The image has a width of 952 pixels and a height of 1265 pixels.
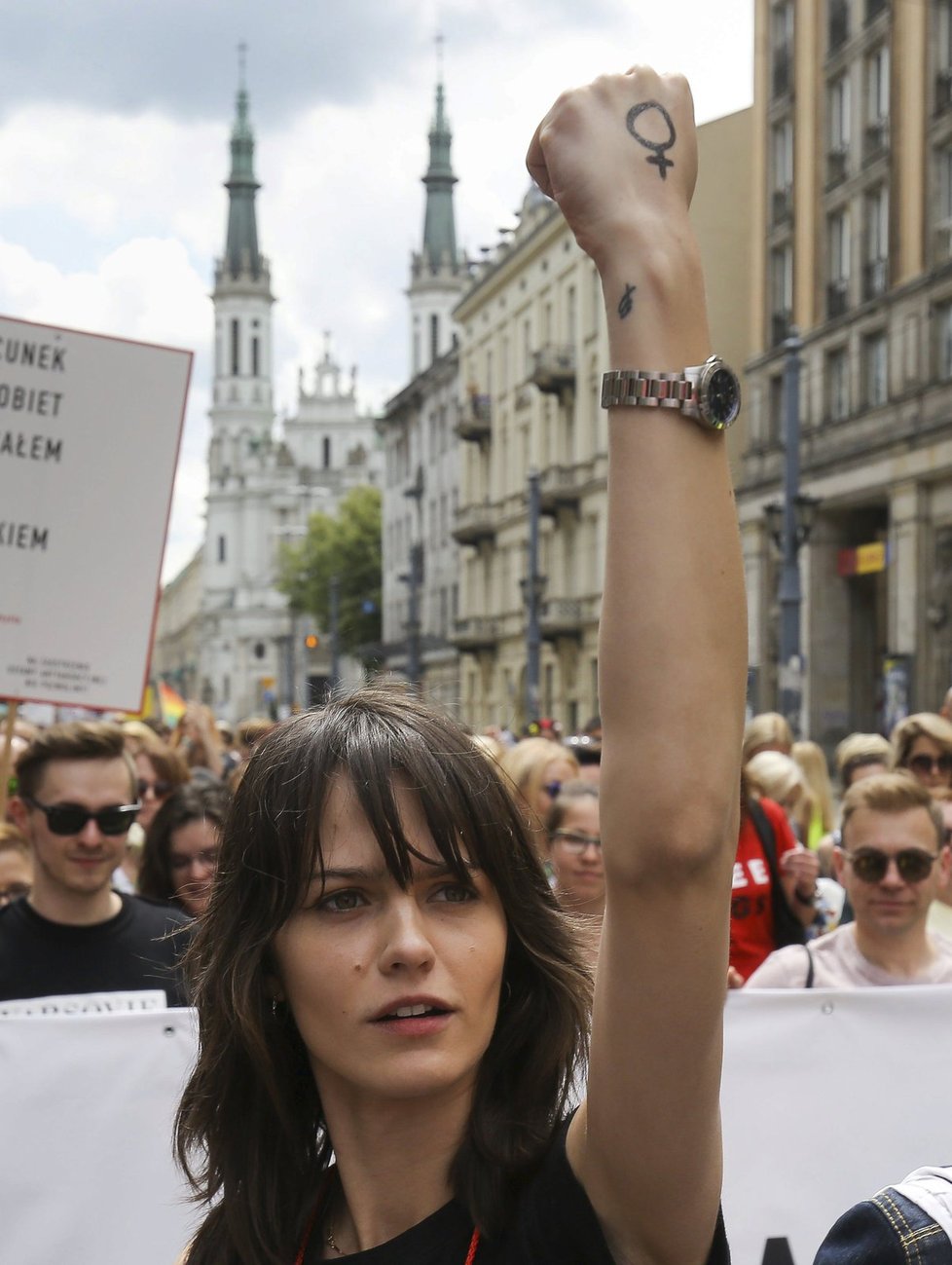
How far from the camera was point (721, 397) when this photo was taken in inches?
58.8

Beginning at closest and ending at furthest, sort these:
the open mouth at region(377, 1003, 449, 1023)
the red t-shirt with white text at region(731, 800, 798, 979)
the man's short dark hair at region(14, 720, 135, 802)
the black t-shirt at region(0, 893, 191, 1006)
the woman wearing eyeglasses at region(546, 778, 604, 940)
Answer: the open mouth at region(377, 1003, 449, 1023)
the black t-shirt at region(0, 893, 191, 1006)
the man's short dark hair at region(14, 720, 135, 802)
the woman wearing eyeglasses at region(546, 778, 604, 940)
the red t-shirt with white text at region(731, 800, 798, 979)

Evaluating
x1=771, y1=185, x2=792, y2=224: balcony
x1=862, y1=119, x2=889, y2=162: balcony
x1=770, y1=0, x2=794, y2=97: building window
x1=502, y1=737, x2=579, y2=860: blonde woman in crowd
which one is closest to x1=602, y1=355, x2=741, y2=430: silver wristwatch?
x1=502, y1=737, x2=579, y2=860: blonde woman in crowd

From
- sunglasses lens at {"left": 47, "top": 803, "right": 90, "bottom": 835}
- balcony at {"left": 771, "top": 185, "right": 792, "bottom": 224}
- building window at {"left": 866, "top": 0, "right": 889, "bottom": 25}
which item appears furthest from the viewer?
balcony at {"left": 771, "top": 185, "right": 792, "bottom": 224}

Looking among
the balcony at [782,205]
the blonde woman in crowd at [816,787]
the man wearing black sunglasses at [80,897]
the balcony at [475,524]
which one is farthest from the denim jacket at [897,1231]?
the balcony at [475,524]

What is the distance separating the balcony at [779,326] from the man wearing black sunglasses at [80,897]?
3179 centimetres

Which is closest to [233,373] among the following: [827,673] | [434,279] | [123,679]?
[434,279]

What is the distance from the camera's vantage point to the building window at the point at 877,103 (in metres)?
31.3

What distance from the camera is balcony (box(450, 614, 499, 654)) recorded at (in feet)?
189

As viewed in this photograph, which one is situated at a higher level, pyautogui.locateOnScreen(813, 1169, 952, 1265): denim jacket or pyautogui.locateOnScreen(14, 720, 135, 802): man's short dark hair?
pyautogui.locateOnScreen(14, 720, 135, 802): man's short dark hair

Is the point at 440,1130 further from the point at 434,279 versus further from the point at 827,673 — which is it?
the point at 434,279

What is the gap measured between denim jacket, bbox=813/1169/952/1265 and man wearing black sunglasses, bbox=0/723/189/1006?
126 inches

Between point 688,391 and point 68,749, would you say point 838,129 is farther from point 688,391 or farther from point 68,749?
point 688,391

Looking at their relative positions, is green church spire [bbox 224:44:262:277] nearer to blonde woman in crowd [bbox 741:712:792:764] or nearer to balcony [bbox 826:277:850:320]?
balcony [bbox 826:277:850:320]

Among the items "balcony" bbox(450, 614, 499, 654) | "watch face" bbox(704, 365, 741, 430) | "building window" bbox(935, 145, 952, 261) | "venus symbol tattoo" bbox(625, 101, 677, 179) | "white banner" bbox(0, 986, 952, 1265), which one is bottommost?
"white banner" bbox(0, 986, 952, 1265)
